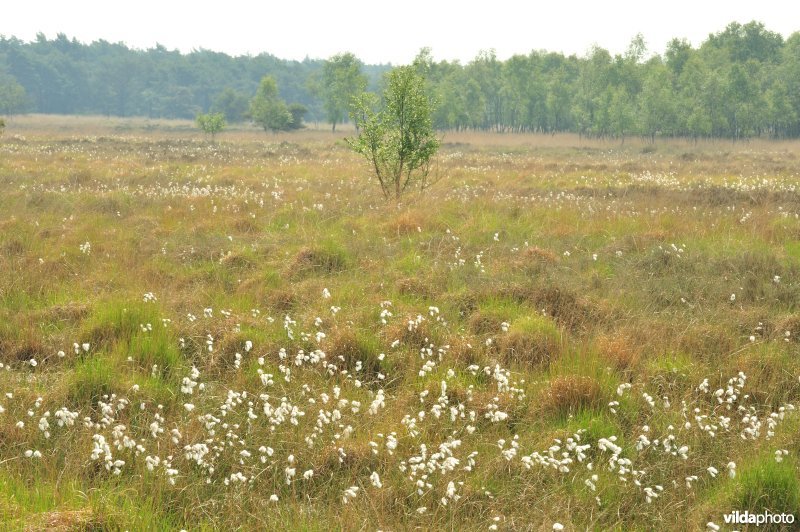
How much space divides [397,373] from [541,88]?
266ft

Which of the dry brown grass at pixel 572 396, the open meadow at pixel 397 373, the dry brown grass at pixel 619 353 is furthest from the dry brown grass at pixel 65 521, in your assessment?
the dry brown grass at pixel 619 353

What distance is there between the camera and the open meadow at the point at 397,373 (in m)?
4.13

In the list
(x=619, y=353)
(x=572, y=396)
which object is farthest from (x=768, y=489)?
(x=619, y=353)

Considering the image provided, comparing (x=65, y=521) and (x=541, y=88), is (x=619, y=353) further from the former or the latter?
(x=541, y=88)

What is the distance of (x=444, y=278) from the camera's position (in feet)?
30.3

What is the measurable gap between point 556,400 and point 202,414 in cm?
315

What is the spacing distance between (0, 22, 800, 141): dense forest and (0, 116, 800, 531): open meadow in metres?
8.41

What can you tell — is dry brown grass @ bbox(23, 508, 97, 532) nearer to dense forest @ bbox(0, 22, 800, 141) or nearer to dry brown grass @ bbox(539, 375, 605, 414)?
dry brown grass @ bbox(539, 375, 605, 414)

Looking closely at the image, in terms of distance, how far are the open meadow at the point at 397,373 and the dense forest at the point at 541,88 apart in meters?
8.41

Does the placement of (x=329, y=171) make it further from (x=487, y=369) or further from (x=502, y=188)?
(x=487, y=369)

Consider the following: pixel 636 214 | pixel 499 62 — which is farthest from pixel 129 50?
pixel 636 214

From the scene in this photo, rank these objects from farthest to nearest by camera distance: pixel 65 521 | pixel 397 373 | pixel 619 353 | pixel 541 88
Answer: pixel 541 88
pixel 619 353
pixel 397 373
pixel 65 521

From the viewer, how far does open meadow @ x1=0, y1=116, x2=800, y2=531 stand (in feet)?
13.5

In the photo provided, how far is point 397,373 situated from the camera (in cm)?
629
